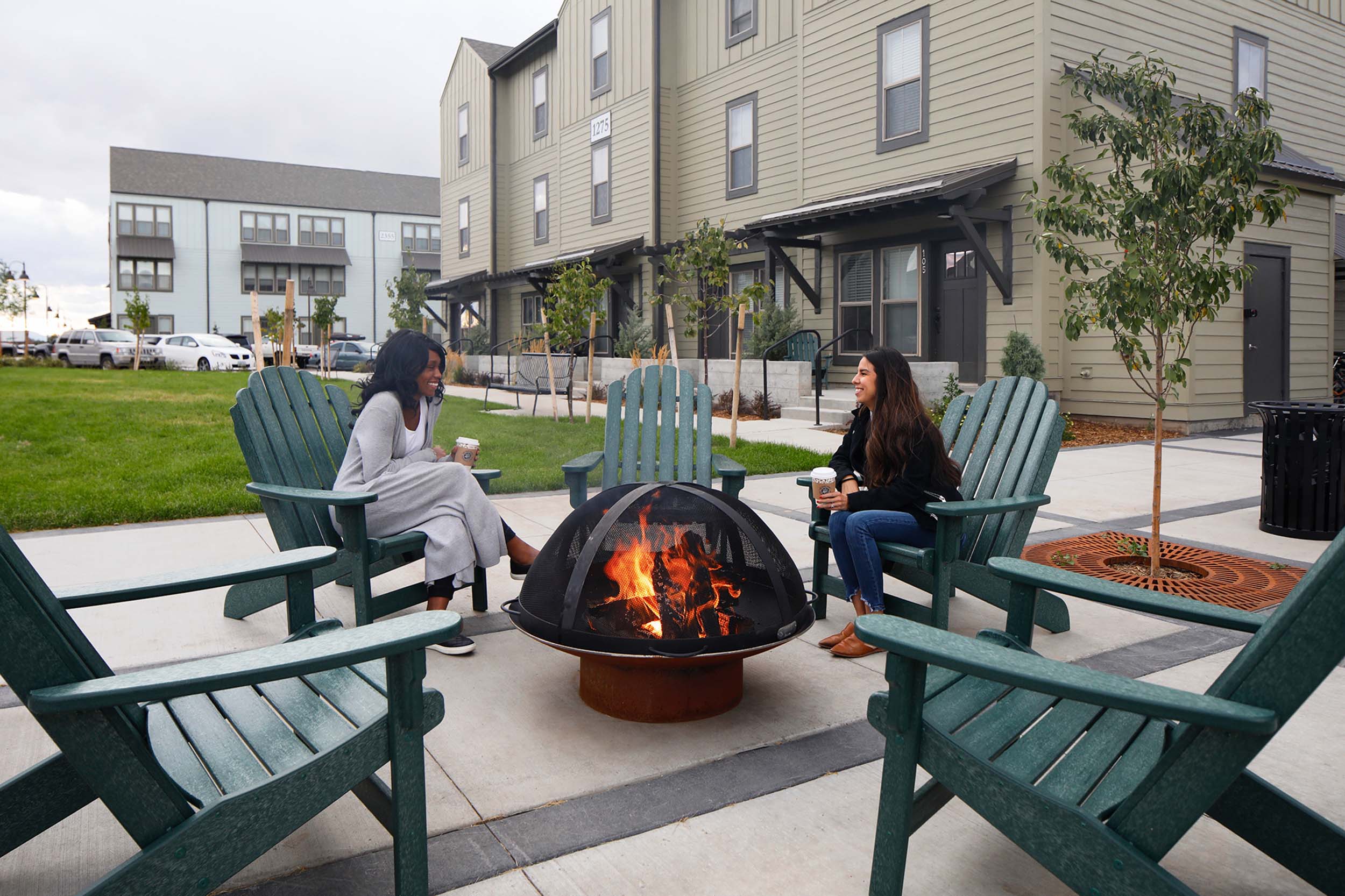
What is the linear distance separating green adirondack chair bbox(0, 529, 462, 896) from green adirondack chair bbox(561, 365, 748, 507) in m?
2.76

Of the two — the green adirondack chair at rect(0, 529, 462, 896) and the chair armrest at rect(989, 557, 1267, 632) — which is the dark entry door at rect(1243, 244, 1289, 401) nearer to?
the chair armrest at rect(989, 557, 1267, 632)

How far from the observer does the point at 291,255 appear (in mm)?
52094

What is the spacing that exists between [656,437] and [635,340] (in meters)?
14.1

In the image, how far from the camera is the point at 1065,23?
39.8 ft

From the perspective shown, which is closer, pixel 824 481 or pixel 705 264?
pixel 824 481

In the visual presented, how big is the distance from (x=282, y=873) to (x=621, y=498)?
5.25 feet

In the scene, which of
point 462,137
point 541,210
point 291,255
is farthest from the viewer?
point 291,255

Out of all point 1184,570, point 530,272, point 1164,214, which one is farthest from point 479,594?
point 530,272

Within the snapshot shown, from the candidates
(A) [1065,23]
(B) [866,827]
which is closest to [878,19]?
(A) [1065,23]

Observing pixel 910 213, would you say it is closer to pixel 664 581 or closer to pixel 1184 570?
pixel 1184 570

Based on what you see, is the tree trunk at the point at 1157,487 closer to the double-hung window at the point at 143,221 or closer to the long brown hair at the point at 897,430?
the long brown hair at the point at 897,430

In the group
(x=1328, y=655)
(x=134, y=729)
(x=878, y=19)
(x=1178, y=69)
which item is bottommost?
(x=134, y=729)

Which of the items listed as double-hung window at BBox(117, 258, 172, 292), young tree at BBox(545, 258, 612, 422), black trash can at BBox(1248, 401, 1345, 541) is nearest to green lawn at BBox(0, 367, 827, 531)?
young tree at BBox(545, 258, 612, 422)

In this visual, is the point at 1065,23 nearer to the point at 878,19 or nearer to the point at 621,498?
the point at 878,19
